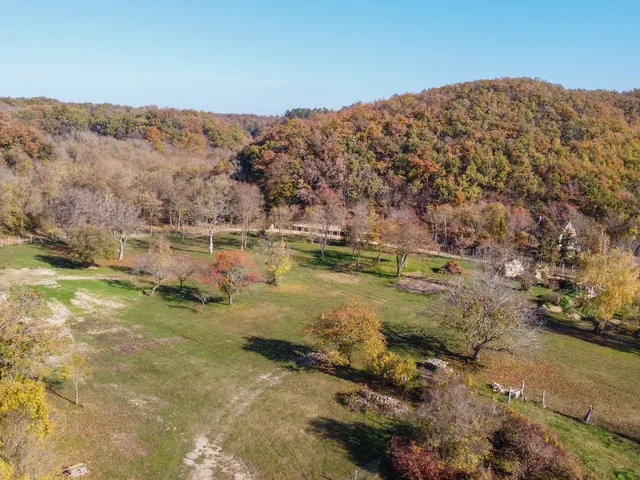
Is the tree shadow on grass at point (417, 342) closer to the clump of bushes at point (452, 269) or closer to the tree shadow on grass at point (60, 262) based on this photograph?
the clump of bushes at point (452, 269)

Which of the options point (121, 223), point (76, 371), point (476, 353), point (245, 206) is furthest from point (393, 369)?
point (245, 206)

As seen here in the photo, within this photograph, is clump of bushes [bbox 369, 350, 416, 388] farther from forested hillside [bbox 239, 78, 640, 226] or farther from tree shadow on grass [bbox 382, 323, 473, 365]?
forested hillside [bbox 239, 78, 640, 226]

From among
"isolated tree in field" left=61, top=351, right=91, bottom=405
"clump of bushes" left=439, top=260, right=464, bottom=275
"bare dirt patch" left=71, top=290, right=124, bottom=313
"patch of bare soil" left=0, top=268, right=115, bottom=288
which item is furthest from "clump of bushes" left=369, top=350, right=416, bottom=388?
"clump of bushes" left=439, top=260, right=464, bottom=275

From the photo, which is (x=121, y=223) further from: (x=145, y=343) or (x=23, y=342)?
(x=23, y=342)

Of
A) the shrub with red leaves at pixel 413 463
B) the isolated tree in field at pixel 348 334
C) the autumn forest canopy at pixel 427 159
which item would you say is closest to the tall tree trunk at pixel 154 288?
the isolated tree in field at pixel 348 334

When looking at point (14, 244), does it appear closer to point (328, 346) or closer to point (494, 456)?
point (328, 346)

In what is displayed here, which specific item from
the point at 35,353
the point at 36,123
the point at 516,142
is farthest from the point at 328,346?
→ the point at 36,123
